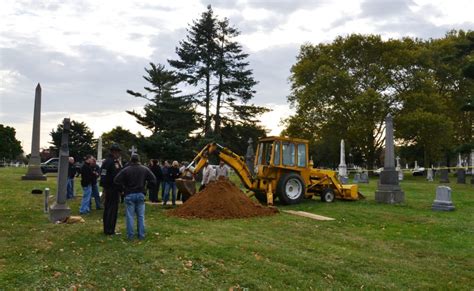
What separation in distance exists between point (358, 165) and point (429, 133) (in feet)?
111

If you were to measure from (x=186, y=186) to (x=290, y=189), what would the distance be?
395cm

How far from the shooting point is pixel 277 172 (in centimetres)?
1683

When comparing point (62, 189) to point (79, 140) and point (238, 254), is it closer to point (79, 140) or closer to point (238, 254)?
point (238, 254)

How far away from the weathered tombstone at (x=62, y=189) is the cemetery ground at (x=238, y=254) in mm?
328

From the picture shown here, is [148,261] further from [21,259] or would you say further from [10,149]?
[10,149]

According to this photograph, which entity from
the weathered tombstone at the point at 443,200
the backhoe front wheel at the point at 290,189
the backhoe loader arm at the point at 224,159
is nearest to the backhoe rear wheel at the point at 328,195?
the backhoe front wheel at the point at 290,189

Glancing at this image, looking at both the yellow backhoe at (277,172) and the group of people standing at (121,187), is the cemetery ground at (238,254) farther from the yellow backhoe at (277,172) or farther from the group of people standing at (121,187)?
the yellow backhoe at (277,172)

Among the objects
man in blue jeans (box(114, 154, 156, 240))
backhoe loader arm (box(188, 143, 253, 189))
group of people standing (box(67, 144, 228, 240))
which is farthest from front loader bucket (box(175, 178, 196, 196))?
man in blue jeans (box(114, 154, 156, 240))

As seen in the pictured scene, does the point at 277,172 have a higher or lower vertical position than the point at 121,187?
higher

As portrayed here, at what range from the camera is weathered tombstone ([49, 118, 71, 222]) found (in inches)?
429

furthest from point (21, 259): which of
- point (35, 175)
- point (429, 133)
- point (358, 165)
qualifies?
point (358, 165)

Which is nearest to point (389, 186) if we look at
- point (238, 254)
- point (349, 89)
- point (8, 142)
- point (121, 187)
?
point (238, 254)

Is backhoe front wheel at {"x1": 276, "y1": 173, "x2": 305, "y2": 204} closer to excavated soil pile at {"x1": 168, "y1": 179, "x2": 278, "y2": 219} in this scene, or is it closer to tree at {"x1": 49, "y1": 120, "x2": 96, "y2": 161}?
excavated soil pile at {"x1": 168, "y1": 179, "x2": 278, "y2": 219}

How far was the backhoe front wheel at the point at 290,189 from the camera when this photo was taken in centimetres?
1633
